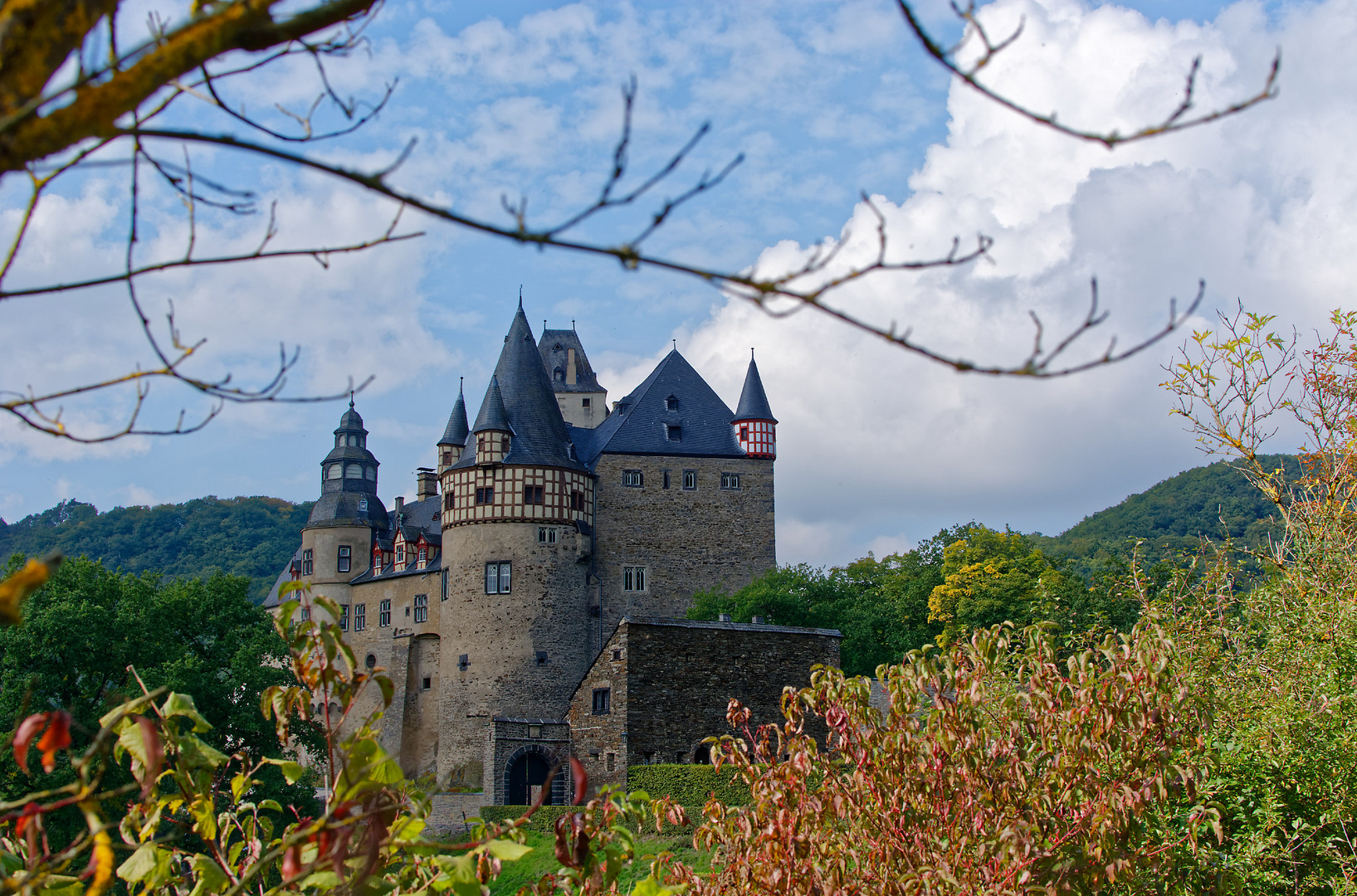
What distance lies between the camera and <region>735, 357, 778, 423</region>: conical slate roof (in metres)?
45.1

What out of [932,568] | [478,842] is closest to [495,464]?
[932,568]

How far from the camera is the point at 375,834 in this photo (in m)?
3.13

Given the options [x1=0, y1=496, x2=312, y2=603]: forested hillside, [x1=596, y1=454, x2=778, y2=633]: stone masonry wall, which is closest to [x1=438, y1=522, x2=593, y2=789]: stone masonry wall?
[x1=596, y1=454, x2=778, y2=633]: stone masonry wall

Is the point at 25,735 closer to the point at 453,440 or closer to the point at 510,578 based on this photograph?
the point at 510,578

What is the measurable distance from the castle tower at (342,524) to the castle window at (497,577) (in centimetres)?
1115

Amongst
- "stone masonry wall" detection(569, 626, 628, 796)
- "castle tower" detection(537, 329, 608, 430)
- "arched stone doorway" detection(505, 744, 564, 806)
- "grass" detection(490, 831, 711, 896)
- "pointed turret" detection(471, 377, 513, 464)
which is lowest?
"grass" detection(490, 831, 711, 896)

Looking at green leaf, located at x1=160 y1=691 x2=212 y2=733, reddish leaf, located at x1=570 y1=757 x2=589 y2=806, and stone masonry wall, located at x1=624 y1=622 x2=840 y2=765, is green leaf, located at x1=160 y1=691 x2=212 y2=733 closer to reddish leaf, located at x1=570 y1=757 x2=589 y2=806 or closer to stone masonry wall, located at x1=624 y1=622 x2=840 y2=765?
reddish leaf, located at x1=570 y1=757 x2=589 y2=806

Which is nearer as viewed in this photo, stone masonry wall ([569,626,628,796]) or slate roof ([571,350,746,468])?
stone masonry wall ([569,626,628,796])

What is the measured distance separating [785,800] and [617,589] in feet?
114

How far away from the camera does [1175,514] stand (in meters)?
74.8

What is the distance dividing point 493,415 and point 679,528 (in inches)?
301

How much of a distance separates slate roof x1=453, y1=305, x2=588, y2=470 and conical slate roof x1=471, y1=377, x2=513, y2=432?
28 millimetres

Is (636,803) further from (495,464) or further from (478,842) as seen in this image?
(495,464)

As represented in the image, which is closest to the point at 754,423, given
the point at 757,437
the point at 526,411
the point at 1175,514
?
the point at 757,437
